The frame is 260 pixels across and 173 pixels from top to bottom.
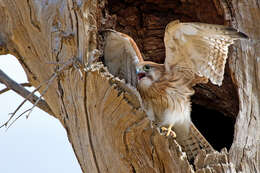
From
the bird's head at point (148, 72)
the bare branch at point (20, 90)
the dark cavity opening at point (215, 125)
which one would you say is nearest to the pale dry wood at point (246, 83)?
the bird's head at point (148, 72)

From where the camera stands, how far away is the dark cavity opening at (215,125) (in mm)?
4570

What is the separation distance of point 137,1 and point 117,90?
206cm

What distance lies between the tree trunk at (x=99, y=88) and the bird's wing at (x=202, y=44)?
371 millimetres

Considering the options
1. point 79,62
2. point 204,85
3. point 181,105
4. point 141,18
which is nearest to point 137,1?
point 141,18

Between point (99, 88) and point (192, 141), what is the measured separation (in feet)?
3.24

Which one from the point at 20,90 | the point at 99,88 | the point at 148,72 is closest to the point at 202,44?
the point at 148,72

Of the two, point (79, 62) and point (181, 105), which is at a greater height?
point (79, 62)

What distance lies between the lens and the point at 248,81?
335cm

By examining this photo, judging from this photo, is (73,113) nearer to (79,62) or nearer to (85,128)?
(85,128)

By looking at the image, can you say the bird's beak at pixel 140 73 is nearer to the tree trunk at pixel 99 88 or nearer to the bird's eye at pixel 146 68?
the bird's eye at pixel 146 68

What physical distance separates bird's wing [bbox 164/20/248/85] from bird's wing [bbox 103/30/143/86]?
46 cm

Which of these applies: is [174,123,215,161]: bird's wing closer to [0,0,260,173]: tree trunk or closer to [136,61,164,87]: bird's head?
[0,0,260,173]: tree trunk

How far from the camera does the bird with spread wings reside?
303 cm

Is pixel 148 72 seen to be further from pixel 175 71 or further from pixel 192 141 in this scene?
pixel 192 141
